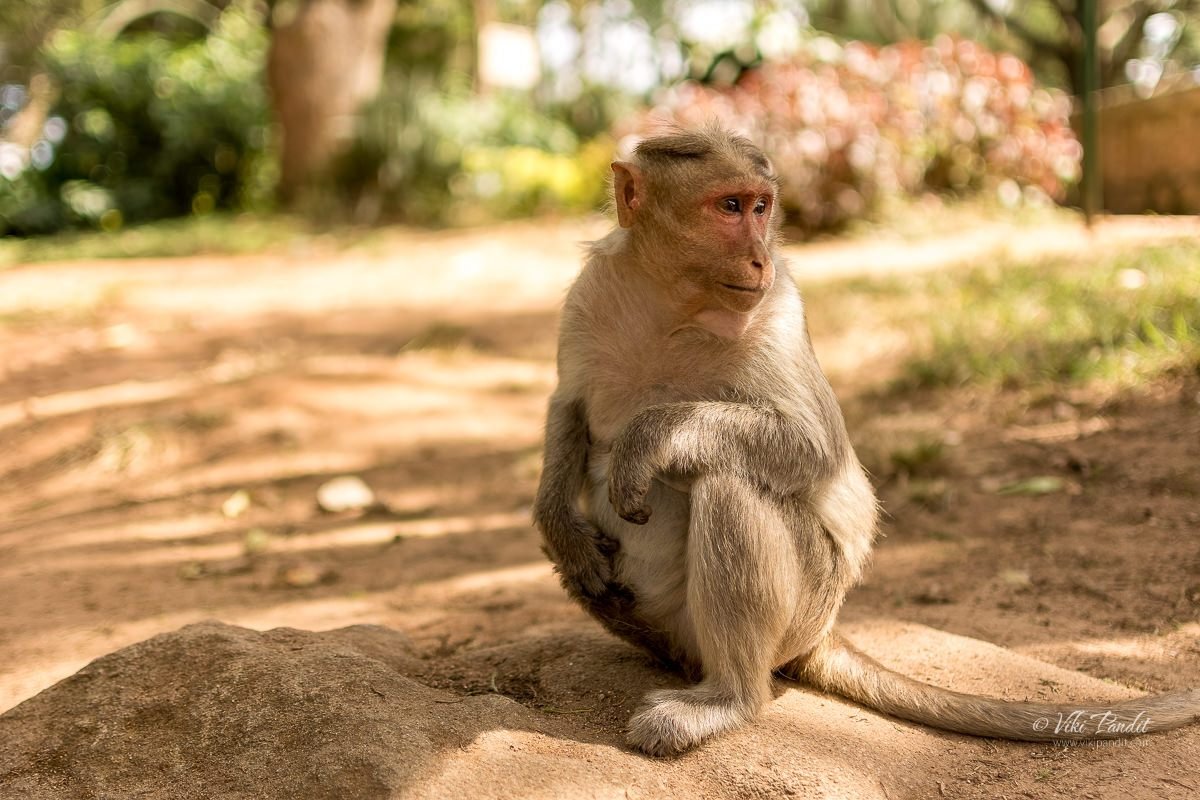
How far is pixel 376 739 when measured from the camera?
2686 mm

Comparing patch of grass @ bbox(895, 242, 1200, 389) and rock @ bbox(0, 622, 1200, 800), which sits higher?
patch of grass @ bbox(895, 242, 1200, 389)

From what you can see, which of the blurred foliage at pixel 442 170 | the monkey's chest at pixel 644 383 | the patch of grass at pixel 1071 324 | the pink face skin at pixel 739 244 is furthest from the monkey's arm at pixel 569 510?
the blurred foliage at pixel 442 170

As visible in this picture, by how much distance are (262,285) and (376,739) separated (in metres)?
8.93

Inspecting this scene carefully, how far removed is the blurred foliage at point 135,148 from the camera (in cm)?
1750

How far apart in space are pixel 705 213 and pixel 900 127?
9.09m

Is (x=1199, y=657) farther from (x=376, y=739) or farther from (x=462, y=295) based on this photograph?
(x=462, y=295)

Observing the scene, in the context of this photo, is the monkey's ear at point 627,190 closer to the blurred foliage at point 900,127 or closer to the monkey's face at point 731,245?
the monkey's face at point 731,245

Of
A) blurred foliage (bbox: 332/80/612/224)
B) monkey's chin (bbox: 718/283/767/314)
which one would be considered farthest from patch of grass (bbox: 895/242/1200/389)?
blurred foliage (bbox: 332/80/612/224)

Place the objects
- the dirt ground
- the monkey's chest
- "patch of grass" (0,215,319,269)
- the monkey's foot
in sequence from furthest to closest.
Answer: "patch of grass" (0,215,319,269) < the dirt ground < the monkey's chest < the monkey's foot

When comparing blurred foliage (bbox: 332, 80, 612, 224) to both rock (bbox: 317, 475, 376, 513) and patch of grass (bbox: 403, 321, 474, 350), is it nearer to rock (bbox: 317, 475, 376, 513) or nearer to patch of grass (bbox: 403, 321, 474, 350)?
patch of grass (bbox: 403, 321, 474, 350)

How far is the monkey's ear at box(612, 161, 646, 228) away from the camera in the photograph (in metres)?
3.13

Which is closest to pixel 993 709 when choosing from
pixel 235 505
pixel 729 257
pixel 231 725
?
pixel 729 257

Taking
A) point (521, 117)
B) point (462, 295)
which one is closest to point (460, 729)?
point (462, 295)

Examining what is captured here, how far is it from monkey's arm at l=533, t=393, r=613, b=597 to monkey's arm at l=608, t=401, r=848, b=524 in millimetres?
287
